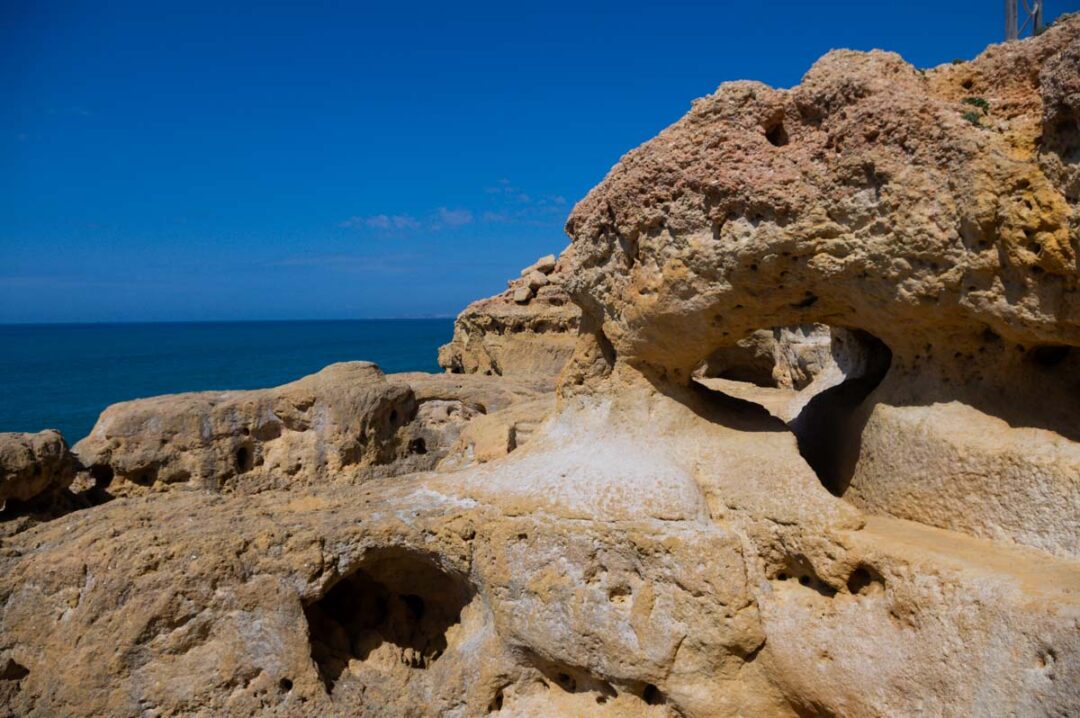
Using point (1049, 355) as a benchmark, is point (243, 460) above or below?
below

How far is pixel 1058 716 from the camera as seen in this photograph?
4086 mm

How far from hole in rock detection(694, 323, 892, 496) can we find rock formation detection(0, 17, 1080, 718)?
0.10 meters

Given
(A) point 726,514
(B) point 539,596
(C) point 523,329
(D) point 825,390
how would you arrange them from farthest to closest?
1. (C) point 523,329
2. (D) point 825,390
3. (A) point 726,514
4. (B) point 539,596

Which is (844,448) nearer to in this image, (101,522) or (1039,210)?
(1039,210)

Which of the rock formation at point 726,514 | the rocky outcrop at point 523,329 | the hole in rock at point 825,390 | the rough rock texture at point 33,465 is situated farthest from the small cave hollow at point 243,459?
the rocky outcrop at point 523,329

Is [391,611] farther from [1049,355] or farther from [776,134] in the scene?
[1049,355]

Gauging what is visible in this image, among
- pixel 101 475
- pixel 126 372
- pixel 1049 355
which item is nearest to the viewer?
pixel 1049 355

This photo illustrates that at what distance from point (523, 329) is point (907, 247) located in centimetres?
1240

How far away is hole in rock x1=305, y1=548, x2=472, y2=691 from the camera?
6320 millimetres

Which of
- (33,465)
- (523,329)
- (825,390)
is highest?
(523,329)

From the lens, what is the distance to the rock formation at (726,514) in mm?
4785

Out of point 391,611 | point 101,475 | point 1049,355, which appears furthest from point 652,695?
point 101,475

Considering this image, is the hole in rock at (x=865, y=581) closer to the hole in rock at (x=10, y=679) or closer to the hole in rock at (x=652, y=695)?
the hole in rock at (x=652, y=695)

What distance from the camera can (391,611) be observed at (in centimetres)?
677
